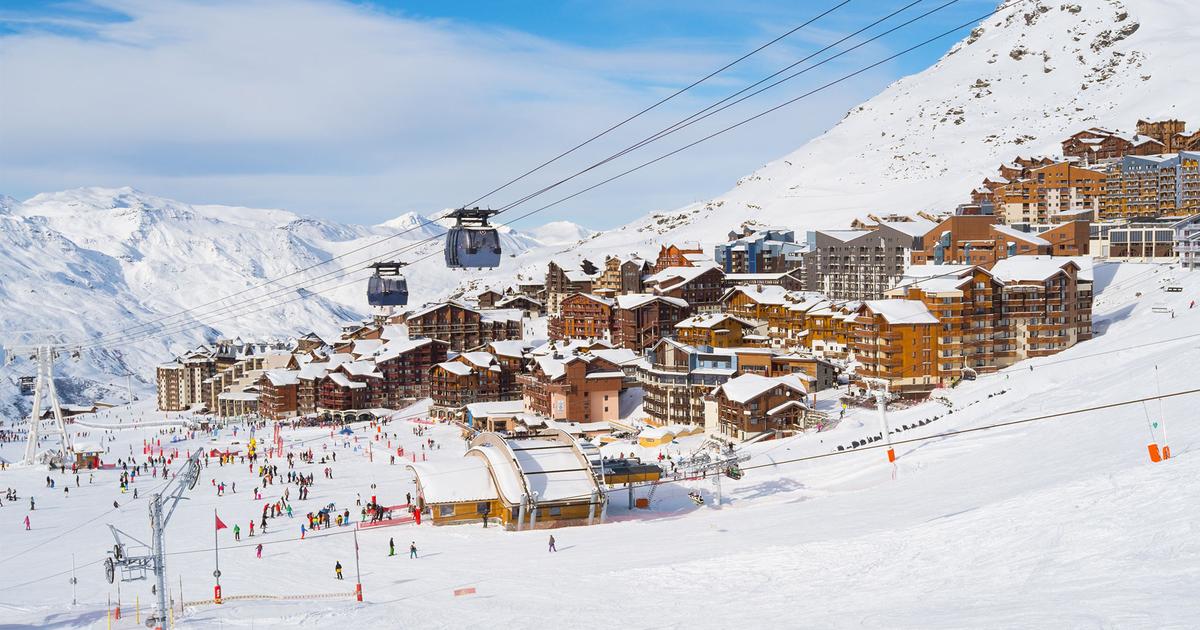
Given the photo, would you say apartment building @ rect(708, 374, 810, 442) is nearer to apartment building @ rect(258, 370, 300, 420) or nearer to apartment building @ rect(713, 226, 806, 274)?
apartment building @ rect(713, 226, 806, 274)

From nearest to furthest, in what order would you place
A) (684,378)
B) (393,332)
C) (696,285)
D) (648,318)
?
(684,378)
(648,318)
(696,285)
(393,332)

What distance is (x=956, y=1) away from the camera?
14.1 m

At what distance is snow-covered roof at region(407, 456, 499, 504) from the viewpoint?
3497 centimetres

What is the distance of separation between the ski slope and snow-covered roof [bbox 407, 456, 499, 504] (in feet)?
3.89

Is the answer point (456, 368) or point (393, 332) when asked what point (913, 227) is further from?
point (393, 332)

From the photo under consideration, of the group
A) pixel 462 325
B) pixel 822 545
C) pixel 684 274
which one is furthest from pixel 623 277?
pixel 822 545

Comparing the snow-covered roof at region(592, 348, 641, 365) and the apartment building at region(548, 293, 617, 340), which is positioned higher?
the apartment building at region(548, 293, 617, 340)

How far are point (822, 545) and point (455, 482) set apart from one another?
16488 mm

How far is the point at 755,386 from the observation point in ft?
162

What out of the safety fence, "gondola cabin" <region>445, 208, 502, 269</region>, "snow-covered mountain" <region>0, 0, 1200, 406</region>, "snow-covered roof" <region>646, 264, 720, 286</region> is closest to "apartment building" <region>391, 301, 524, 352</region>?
"snow-covered roof" <region>646, 264, 720, 286</region>

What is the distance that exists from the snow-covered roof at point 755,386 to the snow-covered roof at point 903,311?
19.6 feet

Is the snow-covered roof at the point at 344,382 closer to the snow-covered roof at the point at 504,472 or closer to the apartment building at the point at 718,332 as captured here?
the apartment building at the point at 718,332

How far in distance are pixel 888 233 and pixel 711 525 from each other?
181 feet

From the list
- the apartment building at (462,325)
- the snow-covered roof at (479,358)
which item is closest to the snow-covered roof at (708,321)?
the snow-covered roof at (479,358)
